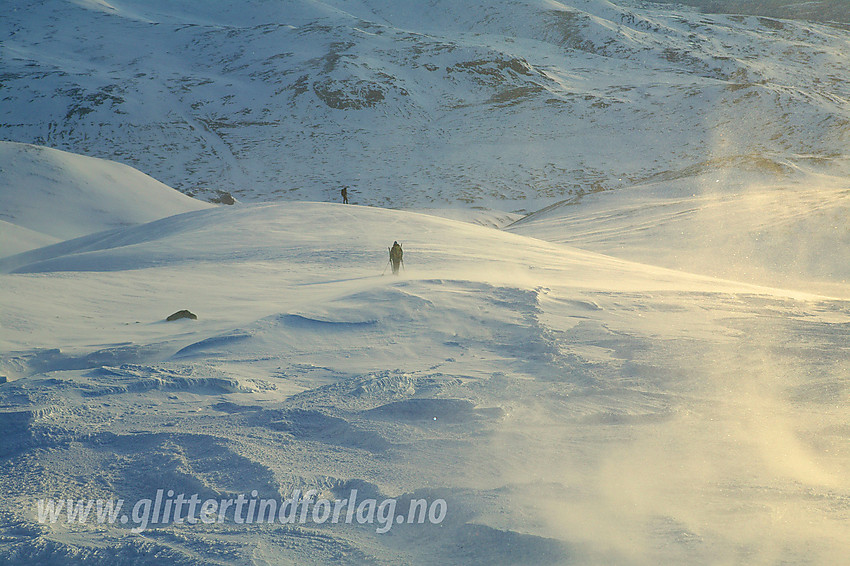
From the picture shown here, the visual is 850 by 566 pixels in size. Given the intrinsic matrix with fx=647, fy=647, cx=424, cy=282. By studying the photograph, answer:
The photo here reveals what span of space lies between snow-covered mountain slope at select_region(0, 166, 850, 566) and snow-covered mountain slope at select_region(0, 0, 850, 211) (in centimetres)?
2479

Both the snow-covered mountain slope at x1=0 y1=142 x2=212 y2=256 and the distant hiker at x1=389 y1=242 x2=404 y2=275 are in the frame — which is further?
the snow-covered mountain slope at x1=0 y1=142 x2=212 y2=256

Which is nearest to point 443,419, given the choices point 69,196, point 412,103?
point 69,196

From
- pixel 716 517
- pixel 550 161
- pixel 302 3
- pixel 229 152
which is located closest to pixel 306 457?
pixel 716 517

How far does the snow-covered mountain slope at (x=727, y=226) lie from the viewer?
655 inches

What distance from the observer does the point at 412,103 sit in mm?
52406

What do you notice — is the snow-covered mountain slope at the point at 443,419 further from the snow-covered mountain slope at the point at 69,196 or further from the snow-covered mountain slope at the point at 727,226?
the snow-covered mountain slope at the point at 69,196

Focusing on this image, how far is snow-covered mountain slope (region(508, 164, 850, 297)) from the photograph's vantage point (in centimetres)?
1664

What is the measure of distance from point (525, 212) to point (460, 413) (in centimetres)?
3112

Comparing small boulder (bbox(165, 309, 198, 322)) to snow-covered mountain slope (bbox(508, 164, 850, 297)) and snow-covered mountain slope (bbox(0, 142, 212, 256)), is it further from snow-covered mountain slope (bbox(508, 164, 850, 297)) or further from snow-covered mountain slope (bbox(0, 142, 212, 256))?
snow-covered mountain slope (bbox(0, 142, 212, 256))

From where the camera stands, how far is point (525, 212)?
3509cm

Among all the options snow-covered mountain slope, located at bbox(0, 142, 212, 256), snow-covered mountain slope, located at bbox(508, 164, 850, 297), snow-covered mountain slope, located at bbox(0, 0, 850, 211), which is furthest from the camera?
snow-covered mountain slope, located at bbox(0, 0, 850, 211)

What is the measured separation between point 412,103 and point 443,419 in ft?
165

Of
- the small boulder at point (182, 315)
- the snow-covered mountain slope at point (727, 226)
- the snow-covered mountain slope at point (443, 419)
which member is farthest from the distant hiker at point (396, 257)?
the snow-covered mountain slope at point (727, 226)

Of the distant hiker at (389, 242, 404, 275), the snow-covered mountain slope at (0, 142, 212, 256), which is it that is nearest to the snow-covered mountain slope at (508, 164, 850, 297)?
the distant hiker at (389, 242, 404, 275)
